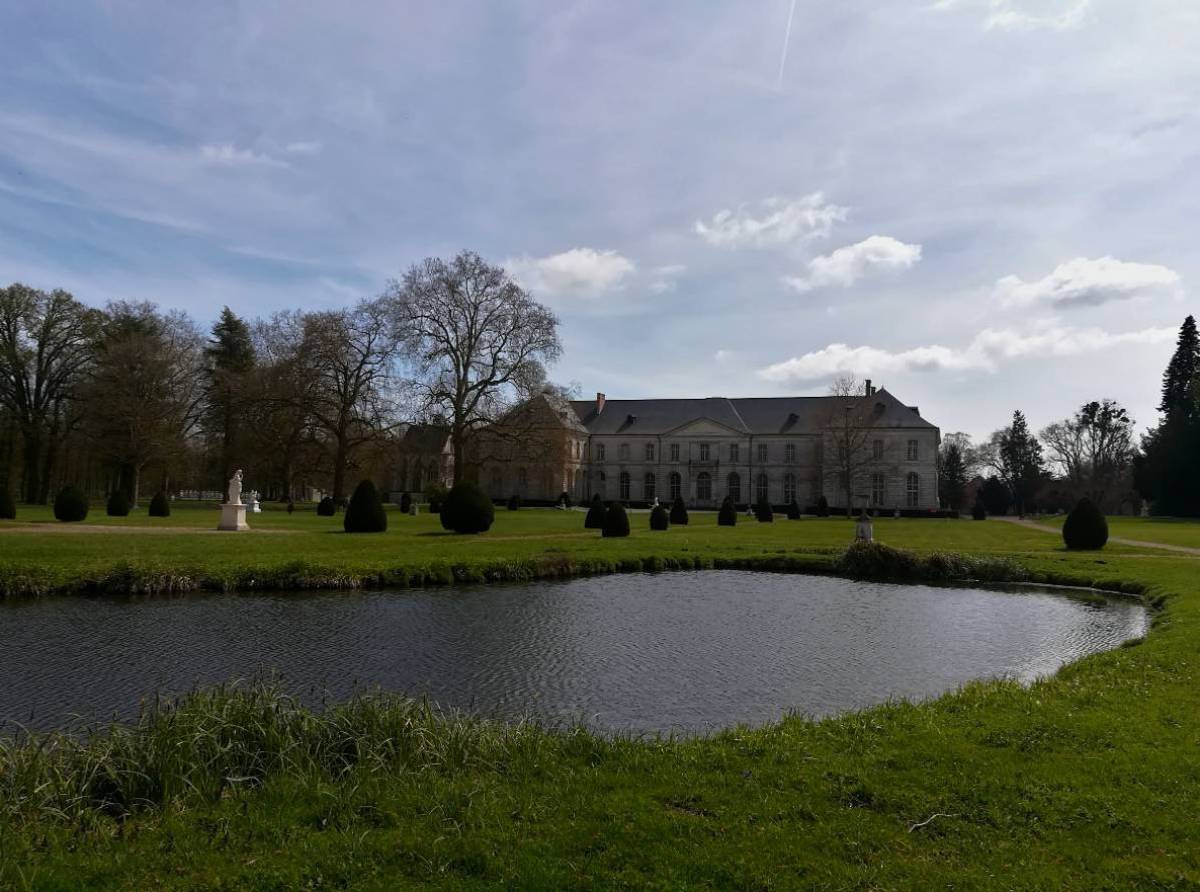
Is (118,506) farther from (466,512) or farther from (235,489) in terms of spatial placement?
(466,512)

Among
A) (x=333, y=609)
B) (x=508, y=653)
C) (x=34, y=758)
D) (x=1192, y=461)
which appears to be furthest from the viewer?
(x=1192, y=461)

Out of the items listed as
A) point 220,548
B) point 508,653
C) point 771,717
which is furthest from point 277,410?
point 771,717

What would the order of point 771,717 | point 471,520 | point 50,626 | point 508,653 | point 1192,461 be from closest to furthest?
point 771,717 < point 508,653 < point 50,626 < point 471,520 < point 1192,461

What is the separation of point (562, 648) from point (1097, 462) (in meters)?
66.7

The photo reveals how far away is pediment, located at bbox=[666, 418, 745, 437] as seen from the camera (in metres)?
67.6

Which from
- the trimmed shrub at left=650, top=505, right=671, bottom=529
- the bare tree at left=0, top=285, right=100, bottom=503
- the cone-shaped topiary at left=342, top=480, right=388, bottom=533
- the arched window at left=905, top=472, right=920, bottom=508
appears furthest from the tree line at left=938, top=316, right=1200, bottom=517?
the bare tree at left=0, top=285, right=100, bottom=503

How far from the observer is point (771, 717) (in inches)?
255

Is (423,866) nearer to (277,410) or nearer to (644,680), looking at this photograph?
(644,680)

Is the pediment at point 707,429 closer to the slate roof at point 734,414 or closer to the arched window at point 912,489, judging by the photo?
the slate roof at point 734,414

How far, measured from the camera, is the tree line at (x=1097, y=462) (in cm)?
5012

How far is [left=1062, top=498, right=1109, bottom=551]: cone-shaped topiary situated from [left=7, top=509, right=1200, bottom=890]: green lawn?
1994 centimetres

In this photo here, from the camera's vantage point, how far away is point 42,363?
123ft

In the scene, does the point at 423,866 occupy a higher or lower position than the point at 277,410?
lower

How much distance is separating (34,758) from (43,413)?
41.0m
